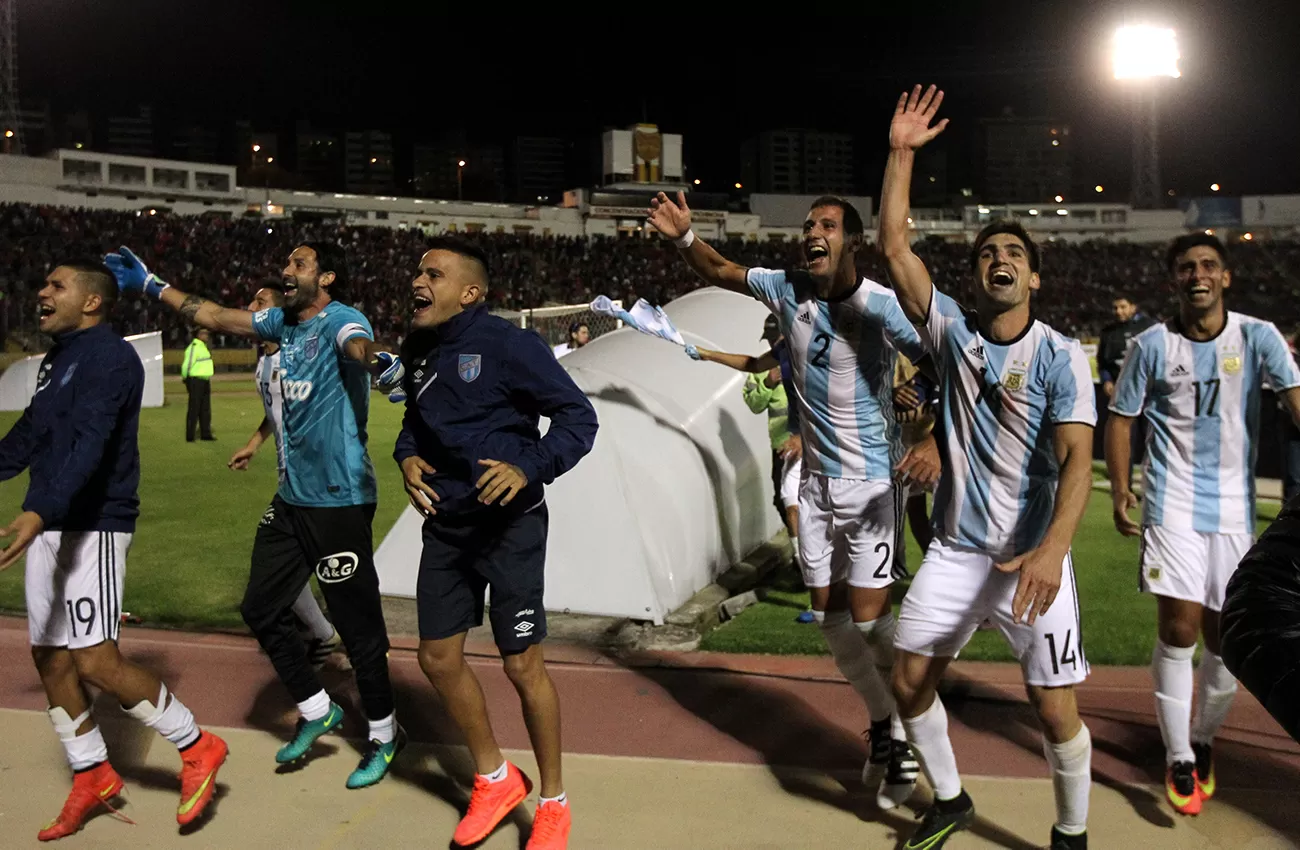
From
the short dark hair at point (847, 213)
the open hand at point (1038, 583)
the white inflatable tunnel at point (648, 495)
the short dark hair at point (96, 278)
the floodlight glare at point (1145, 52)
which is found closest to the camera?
the open hand at point (1038, 583)

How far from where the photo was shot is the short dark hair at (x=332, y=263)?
4.55 metres

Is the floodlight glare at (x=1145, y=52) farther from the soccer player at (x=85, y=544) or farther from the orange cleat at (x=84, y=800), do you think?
the orange cleat at (x=84, y=800)

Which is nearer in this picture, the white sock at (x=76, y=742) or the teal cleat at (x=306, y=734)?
the white sock at (x=76, y=742)

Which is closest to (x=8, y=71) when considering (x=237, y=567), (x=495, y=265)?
(x=495, y=265)

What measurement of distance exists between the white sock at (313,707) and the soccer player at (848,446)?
79.9 inches

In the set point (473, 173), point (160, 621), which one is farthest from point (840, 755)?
point (473, 173)

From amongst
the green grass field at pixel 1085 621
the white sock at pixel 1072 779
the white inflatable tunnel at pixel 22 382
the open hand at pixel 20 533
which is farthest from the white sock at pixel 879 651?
the white inflatable tunnel at pixel 22 382

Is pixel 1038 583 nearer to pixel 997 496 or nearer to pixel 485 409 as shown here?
pixel 997 496

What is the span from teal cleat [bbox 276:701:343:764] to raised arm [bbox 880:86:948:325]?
9.12 ft

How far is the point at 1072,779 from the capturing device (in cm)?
341

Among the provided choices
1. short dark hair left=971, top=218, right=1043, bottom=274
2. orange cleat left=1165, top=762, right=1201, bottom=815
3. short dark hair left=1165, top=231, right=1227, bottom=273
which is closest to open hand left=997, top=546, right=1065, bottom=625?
short dark hair left=971, top=218, right=1043, bottom=274

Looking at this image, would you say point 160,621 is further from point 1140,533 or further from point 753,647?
point 1140,533

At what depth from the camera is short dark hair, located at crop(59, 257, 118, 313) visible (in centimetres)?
403

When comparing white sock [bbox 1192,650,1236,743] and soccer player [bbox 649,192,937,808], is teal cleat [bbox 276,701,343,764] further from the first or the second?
white sock [bbox 1192,650,1236,743]
